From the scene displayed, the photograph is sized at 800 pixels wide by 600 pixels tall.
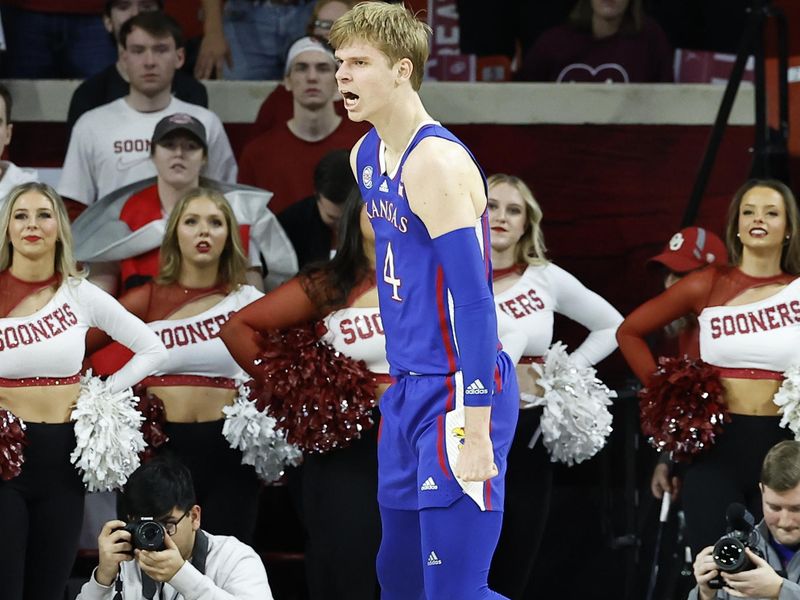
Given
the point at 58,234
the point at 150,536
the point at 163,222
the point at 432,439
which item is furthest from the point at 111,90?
the point at 432,439

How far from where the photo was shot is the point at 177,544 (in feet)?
14.5

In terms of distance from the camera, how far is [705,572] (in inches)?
165

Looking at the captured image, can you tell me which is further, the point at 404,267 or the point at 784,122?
the point at 784,122

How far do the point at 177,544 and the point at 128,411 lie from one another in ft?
2.69

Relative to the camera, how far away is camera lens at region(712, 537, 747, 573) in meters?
4.12

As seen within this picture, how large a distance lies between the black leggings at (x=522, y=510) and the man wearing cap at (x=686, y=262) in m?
0.45

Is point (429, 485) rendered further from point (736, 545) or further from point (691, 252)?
point (691, 252)

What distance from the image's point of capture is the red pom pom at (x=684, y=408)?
5.21 metres

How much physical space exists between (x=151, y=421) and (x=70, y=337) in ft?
1.38

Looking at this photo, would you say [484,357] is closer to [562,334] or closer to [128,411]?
[128,411]

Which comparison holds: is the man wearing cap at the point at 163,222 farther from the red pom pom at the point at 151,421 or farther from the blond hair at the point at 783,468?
the blond hair at the point at 783,468

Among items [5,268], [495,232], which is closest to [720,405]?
[495,232]

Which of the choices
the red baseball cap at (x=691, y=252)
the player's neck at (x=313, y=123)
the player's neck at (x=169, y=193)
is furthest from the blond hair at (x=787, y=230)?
the player's neck at (x=169, y=193)

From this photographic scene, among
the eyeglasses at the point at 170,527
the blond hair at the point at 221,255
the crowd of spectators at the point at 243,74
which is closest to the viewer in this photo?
the eyeglasses at the point at 170,527
